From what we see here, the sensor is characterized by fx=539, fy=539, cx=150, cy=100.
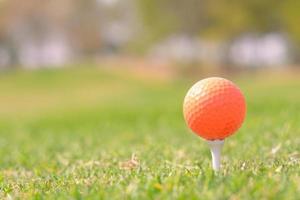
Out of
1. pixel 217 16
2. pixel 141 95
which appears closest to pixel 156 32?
pixel 217 16

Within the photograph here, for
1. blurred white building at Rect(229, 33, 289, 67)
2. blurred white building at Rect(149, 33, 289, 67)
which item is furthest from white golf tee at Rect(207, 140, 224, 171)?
blurred white building at Rect(229, 33, 289, 67)

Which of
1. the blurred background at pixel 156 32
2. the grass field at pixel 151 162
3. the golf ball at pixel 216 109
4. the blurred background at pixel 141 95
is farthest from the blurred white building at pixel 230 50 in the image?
the golf ball at pixel 216 109

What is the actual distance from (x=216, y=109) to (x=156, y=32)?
28.4m

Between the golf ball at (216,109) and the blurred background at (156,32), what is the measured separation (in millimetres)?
27113

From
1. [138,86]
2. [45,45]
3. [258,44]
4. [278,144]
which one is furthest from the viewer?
[45,45]

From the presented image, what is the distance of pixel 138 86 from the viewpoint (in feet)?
90.6

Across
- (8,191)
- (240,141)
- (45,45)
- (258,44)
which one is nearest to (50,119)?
(240,141)

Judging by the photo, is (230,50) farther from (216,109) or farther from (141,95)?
(216,109)

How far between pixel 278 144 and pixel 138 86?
22931mm

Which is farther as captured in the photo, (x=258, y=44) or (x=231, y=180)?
(x=258, y=44)

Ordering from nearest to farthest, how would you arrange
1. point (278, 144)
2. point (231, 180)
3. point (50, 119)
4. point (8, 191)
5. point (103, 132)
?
point (231, 180), point (8, 191), point (278, 144), point (103, 132), point (50, 119)

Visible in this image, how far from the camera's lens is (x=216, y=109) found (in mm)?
3105

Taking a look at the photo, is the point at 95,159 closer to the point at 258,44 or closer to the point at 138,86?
the point at 138,86

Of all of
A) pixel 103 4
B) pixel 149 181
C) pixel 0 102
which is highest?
pixel 103 4
